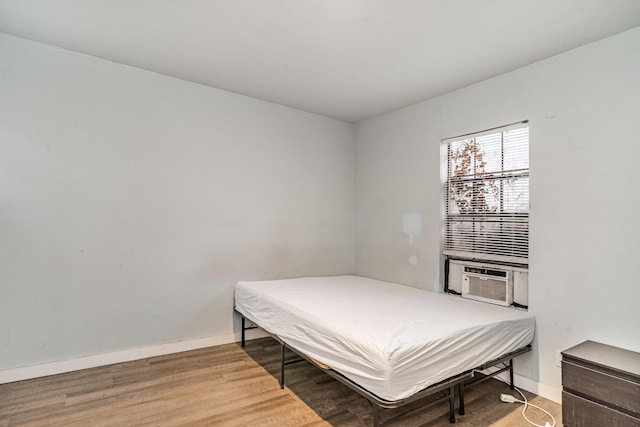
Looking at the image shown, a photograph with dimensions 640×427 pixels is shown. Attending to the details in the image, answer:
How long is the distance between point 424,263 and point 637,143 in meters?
1.95

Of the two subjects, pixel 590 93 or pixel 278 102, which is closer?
pixel 590 93

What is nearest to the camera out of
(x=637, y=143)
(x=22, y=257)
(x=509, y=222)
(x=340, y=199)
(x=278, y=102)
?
(x=637, y=143)

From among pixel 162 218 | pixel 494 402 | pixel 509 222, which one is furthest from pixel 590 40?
pixel 162 218

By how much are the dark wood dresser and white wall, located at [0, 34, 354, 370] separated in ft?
9.04

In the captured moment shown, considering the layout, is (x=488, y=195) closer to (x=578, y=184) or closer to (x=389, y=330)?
(x=578, y=184)

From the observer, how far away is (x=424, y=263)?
3588mm

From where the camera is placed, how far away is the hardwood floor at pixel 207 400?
7.13 feet

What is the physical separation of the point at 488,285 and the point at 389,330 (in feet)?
4.77

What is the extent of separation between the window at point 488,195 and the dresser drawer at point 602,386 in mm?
920

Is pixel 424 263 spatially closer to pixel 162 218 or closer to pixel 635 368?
pixel 635 368

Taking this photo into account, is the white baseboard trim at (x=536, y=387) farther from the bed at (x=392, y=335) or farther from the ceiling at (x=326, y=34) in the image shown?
the ceiling at (x=326, y=34)

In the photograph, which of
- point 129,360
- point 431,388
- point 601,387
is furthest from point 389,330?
point 129,360

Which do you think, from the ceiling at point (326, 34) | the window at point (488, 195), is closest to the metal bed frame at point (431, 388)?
the window at point (488, 195)

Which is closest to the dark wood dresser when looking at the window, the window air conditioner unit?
the window air conditioner unit
